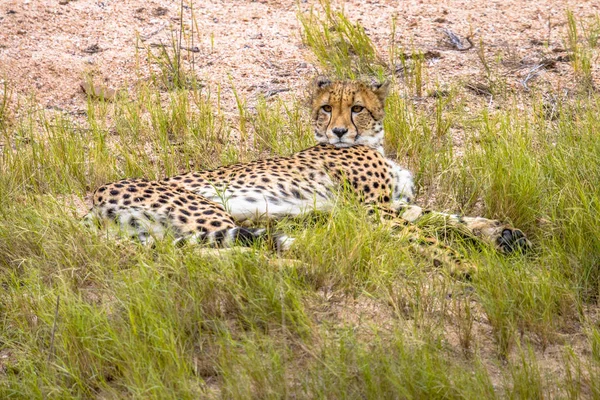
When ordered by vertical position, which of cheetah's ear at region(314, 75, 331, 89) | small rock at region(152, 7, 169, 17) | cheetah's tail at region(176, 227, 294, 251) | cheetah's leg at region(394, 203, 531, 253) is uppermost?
small rock at region(152, 7, 169, 17)

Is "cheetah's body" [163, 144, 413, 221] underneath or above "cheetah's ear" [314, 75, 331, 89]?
underneath

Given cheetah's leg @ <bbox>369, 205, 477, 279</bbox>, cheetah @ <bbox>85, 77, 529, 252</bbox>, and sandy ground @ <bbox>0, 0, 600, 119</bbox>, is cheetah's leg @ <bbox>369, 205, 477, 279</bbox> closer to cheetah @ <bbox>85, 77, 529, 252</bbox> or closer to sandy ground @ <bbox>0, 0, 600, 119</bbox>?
cheetah @ <bbox>85, 77, 529, 252</bbox>

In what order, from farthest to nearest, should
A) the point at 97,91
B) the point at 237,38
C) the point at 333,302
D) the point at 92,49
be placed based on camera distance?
1. the point at 237,38
2. the point at 92,49
3. the point at 97,91
4. the point at 333,302

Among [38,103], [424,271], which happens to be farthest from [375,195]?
[38,103]

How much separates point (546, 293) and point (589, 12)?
3.80 meters

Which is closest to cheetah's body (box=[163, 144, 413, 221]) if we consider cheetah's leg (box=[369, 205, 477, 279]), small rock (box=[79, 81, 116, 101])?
cheetah's leg (box=[369, 205, 477, 279])

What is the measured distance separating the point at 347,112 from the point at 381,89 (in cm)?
23

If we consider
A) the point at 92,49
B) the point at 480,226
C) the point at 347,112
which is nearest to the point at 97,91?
the point at 92,49

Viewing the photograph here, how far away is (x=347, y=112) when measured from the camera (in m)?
A: 4.61

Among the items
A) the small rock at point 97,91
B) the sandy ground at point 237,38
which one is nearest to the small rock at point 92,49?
the sandy ground at point 237,38

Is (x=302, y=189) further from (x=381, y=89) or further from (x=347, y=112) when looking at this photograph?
(x=381, y=89)

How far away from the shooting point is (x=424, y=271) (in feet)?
Result: 11.7

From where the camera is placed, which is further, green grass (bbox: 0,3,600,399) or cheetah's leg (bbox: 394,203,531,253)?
cheetah's leg (bbox: 394,203,531,253)

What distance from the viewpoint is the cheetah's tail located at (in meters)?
3.55
